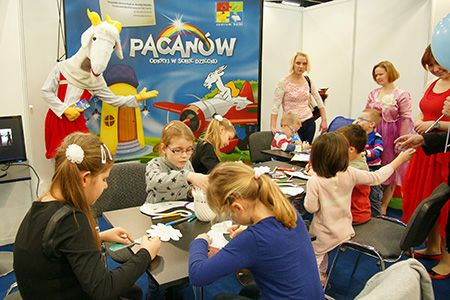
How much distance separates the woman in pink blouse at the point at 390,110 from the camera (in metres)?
3.74

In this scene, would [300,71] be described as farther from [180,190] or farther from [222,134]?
[180,190]

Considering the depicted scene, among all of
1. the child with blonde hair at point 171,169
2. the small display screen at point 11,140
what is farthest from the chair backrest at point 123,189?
the small display screen at point 11,140

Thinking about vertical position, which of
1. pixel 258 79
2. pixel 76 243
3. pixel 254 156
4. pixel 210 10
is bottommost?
pixel 254 156

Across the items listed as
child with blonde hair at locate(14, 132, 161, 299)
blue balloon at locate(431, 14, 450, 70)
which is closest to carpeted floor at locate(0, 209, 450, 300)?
child with blonde hair at locate(14, 132, 161, 299)

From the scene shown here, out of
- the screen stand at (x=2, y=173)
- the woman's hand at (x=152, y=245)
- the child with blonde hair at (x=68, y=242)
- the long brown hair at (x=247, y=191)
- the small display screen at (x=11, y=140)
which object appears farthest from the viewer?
the small display screen at (x=11, y=140)

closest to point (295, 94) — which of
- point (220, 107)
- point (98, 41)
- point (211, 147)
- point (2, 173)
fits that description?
point (220, 107)

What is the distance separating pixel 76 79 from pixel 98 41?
37cm

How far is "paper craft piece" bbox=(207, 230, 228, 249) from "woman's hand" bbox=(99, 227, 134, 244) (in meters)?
0.33

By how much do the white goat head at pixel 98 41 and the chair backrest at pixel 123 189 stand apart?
46.1 inches

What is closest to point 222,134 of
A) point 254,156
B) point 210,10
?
point 254,156

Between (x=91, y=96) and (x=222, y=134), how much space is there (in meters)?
1.57

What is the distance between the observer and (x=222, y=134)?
269 centimetres

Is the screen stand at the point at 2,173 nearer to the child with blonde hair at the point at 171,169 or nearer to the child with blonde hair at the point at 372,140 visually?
the child with blonde hair at the point at 171,169

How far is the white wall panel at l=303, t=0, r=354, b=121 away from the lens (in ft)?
16.5
